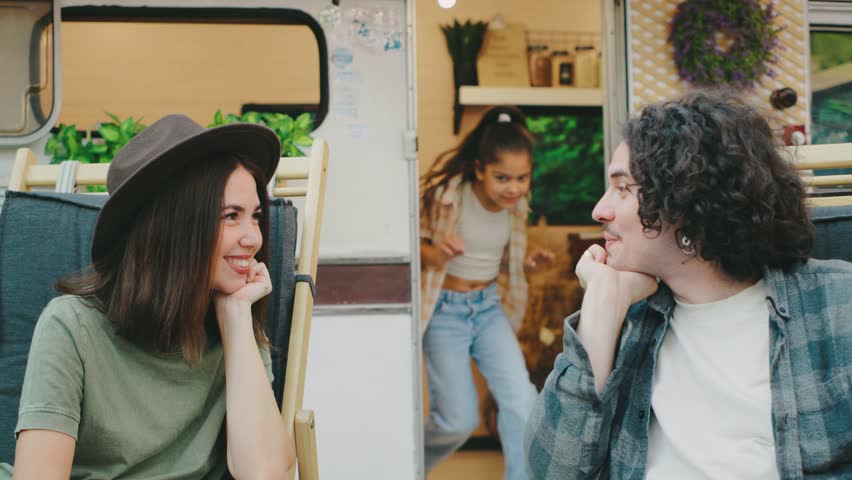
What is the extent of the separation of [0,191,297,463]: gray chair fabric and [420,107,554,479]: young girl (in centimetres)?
190

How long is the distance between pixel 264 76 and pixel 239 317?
2.05m

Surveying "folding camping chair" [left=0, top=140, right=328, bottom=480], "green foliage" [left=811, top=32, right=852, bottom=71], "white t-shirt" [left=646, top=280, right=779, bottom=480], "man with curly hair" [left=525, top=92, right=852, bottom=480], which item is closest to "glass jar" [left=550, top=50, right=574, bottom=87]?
"green foliage" [left=811, top=32, right=852, bottom=71]

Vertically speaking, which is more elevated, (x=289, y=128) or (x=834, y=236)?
(x=289, y=128)

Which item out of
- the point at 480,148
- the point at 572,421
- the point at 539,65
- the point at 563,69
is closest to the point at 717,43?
the point at 563,69

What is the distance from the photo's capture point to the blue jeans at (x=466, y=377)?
3982mm

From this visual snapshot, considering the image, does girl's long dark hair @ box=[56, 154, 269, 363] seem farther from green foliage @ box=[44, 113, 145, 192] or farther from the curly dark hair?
green foliage @ box=[44, 113, 145, 192]

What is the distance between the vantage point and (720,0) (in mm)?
3625

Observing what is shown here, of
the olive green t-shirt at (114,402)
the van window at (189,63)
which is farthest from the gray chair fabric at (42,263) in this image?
the van window at (189,63)

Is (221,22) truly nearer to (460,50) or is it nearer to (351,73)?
(351,73)

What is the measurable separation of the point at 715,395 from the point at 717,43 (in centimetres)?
253

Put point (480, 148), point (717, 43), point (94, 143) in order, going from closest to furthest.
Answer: point (94, 143) < point (717, 43) < point (480, 148)

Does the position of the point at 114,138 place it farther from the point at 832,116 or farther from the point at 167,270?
the point at 832,116

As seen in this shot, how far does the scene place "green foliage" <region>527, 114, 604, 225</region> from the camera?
13.9 ft

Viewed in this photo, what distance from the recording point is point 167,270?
1.64m
